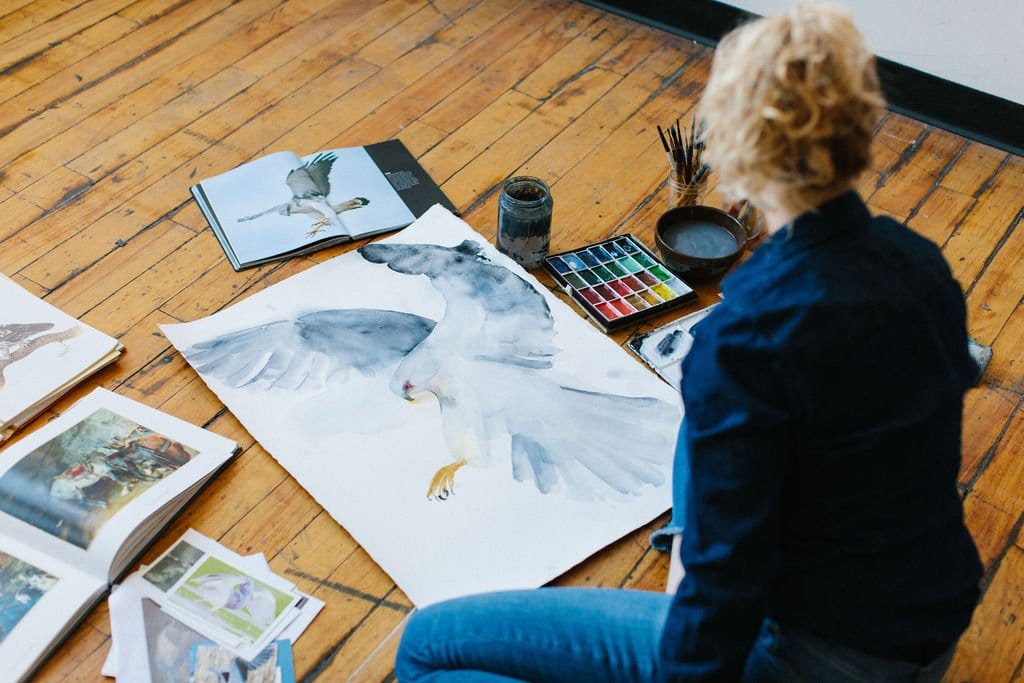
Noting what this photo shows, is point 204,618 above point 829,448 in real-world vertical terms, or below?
below

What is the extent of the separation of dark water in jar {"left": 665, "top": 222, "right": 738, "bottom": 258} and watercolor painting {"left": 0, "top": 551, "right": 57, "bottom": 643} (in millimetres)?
1125

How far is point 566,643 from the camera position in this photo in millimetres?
963

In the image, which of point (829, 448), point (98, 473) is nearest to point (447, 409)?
point (98, 473)

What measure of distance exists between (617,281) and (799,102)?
3.09 feet

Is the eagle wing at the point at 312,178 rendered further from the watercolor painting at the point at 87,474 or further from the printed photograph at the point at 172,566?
the printed photograph at the point at 172,566

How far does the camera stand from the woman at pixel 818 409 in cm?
73

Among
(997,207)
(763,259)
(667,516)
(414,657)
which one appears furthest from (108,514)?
(997,207)

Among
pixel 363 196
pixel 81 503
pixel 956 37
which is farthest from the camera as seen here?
pixel 956 37

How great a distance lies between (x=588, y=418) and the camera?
4.59 feet

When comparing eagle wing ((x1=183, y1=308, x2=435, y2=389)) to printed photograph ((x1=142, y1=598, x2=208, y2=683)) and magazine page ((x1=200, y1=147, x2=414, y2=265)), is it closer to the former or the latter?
magazine page ((x1=200, y1=147, x2=414, y2=265))

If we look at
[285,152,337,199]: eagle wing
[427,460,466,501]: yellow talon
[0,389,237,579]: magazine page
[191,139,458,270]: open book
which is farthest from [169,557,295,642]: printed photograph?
[285,152,337,199]: eagle wing

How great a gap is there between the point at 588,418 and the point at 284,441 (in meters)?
0.46

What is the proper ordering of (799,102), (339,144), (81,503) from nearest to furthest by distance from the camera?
(799,102)
(81,503)
(339,144)

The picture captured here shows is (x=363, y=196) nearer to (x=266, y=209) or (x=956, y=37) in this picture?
(x=266, y=209)
